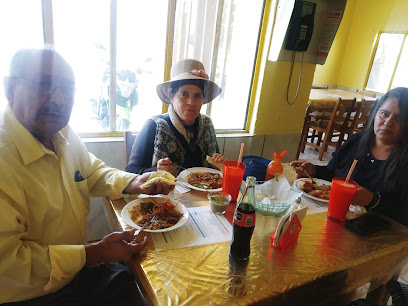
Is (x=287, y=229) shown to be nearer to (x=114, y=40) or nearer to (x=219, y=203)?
(x=219, y=203)

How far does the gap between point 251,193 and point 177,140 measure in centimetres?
94

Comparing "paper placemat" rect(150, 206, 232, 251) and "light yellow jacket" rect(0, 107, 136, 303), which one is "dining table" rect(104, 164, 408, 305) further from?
"light yellow jacket" rect(0, 107, 136, 303)

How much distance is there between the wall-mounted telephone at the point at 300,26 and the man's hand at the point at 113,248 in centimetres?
204

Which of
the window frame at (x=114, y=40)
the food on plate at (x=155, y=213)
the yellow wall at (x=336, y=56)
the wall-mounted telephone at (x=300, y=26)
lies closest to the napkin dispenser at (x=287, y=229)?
the food on plate at (x=155, y=213)

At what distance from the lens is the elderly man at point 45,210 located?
0.82 m

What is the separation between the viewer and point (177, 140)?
69.3 inches

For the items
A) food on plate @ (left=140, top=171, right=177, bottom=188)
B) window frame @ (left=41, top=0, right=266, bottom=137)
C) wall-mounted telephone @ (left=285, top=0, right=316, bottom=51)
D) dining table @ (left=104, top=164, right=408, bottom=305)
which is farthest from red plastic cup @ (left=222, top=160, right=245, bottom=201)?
wall-mounted telephone @ (left=285, top=0, right=316, bottom=51)

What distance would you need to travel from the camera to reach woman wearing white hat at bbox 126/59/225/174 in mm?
1679

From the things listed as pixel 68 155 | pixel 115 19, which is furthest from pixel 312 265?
pixel 115 19

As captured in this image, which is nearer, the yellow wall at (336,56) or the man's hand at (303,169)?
the man's hand at (303,169)

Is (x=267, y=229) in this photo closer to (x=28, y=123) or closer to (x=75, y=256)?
(x=75, y=256)

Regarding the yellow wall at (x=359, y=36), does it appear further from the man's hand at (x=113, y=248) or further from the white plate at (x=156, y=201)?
the man's hand at (x=113, y=248)

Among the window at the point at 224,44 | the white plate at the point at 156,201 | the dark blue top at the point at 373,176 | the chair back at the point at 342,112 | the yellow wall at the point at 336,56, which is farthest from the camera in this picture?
the yellow wall at the point at 336,56

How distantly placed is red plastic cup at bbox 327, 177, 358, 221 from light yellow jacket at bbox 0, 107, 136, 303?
0.90 m
